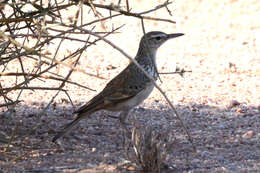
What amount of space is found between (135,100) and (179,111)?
116 centimetres

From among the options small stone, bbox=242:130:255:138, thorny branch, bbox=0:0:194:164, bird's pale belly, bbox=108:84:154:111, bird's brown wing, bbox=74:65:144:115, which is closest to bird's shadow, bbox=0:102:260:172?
small stone, bbox=242:130:255:138

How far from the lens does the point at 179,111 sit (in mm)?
7082

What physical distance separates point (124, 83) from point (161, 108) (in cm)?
123

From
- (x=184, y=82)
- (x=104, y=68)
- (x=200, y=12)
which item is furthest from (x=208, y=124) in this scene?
(x=200, y=12)

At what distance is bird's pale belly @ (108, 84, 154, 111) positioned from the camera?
6.06m

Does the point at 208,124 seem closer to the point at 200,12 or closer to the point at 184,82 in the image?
the point at 184,82

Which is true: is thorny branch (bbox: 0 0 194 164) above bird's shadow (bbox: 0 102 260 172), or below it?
above

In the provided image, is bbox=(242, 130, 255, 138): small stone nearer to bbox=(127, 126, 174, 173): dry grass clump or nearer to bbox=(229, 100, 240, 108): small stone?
bbox=(229, 100, 240, 108): small stone

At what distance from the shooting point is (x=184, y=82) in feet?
27.7

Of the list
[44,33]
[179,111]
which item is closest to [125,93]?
[179,111]

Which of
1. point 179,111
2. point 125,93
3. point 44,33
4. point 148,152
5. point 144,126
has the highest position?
point 44,33

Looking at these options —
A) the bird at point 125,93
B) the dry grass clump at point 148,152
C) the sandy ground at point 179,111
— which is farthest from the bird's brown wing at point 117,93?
the dry grass clump at point 148,152

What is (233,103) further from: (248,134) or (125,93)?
(125,93)

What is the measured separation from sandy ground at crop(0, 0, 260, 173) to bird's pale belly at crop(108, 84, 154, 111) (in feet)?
0.90
